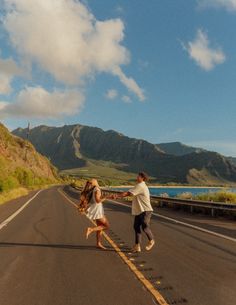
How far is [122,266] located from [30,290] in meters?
2.34

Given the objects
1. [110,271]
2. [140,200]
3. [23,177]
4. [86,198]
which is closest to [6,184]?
[23,177]

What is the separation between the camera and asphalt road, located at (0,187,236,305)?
6.41 m

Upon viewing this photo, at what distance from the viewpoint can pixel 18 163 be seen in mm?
106625

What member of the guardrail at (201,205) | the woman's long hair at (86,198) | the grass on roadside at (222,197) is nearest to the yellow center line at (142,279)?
the woman's long hair at (86,198)

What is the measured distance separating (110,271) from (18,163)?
101 meters

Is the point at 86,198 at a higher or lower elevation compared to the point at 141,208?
higher

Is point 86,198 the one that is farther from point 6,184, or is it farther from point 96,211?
point 6,184

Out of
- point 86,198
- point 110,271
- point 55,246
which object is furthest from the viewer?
point 55,246

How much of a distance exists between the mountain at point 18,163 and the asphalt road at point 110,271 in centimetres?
3375

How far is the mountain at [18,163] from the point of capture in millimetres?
68037

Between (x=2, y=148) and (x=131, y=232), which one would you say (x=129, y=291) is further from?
(x=2, y=148)

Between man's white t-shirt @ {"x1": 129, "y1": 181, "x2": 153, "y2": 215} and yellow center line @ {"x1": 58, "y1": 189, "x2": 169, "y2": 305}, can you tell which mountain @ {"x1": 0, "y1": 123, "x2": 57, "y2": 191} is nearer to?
man's white t-shirt @ {"x1": 129, "y1": 181, "x2": 153, "y2": 215}

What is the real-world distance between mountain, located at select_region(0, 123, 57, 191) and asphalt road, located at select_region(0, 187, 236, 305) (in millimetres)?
33750

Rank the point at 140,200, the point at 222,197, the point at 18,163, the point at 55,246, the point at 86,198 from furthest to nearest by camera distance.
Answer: the point at 18,163 < the point at 222,197 < the point at 55,246 < the point at 86,198 < the point at 140,200
